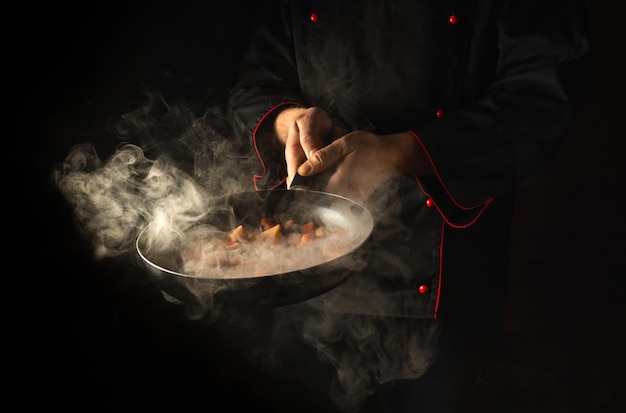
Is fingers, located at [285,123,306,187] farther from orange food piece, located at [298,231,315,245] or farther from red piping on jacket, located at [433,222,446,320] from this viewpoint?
red piping on jacket, located at [433,222,446,320]

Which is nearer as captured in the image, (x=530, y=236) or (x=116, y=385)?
(x=116, y=385)

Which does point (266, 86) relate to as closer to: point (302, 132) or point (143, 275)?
point (302, 132)

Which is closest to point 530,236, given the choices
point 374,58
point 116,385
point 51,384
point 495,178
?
point 495,178

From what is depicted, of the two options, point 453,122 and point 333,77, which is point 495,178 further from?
point 333,77

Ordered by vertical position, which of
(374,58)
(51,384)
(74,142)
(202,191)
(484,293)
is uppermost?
(374,58)

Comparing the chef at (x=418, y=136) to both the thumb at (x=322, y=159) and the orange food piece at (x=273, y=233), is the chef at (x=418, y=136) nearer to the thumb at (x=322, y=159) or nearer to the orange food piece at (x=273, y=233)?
the thumb at (x=322, y=159)

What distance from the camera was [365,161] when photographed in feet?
3.89

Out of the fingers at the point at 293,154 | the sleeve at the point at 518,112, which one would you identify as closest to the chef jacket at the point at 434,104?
the sleeve at the point at 518,112

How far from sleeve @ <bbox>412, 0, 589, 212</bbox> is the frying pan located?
279 millimetres

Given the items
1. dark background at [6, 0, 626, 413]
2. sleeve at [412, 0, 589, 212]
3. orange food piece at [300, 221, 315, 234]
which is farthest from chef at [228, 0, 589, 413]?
dark background at [6, 0, 626, 413]

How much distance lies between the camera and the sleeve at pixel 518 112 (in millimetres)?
1224

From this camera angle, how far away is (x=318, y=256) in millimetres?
1026

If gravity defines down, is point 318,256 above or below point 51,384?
above

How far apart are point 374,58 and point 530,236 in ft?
3.40
